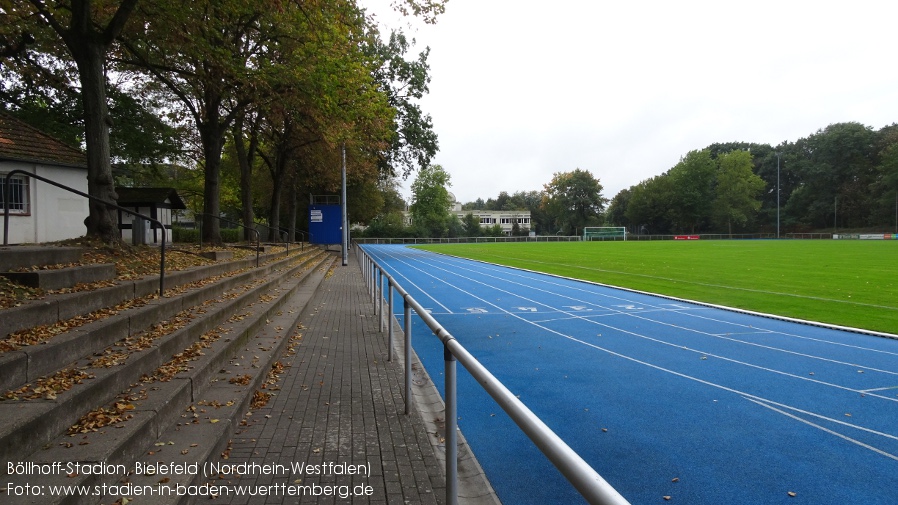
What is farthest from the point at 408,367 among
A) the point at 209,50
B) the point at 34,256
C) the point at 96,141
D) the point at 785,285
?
the point at 785,285

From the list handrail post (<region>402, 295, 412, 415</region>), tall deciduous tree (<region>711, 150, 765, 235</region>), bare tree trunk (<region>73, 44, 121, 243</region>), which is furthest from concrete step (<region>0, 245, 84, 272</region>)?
tall deciduous tree (<region>711, 150, 765, 235</region>)

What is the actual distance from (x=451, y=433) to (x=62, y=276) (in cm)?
469

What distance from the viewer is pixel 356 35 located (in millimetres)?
15023

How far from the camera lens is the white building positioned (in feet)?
52.9

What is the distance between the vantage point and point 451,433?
306cm

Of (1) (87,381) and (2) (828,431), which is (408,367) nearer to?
(1) (87,381)

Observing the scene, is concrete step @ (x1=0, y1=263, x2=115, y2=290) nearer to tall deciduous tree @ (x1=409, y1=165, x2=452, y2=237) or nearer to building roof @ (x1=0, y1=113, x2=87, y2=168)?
building roof @ (x1=0, y1=113, x2=87, y2=168)

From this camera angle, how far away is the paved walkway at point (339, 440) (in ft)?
11.4

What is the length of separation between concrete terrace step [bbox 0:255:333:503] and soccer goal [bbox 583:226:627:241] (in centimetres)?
8122

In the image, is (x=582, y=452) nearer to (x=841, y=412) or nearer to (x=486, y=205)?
(x=841, y=412)

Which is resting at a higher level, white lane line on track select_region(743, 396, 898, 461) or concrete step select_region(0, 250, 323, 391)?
concrete step select_region(0, 250, 323, 391)

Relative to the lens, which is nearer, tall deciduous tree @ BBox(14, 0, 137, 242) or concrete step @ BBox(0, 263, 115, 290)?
concrete step @ BBox(0, 263, 115, 290)

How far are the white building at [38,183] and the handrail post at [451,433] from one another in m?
17.1

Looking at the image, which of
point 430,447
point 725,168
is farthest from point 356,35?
point 725,168
